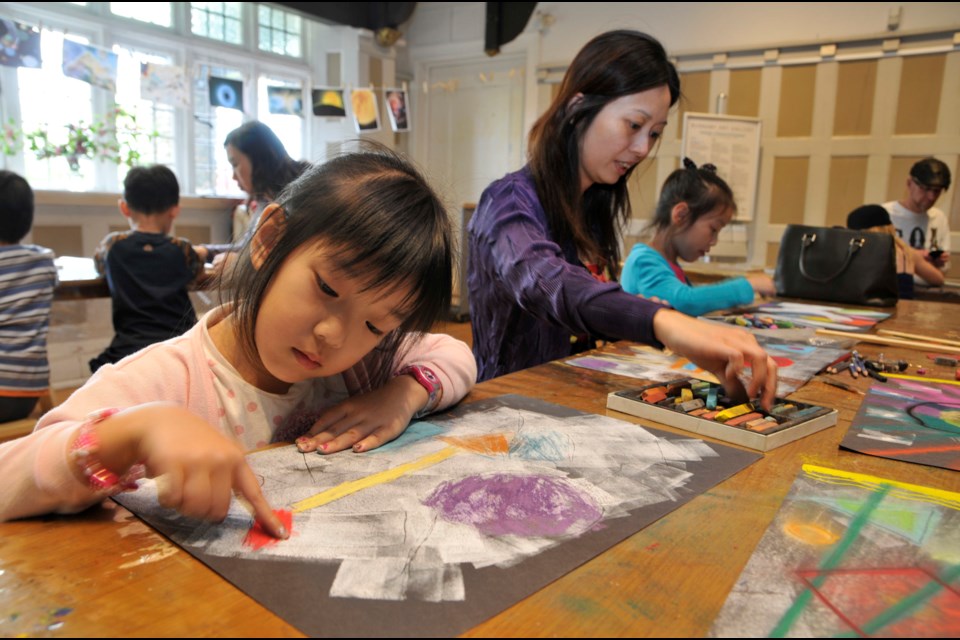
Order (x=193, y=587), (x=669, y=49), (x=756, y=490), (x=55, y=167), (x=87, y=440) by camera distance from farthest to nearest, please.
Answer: (x=669, y=49), (x=55, y=167), (x=756, y=490), (x=87, y=440), (x=193, y=587)

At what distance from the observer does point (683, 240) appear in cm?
216

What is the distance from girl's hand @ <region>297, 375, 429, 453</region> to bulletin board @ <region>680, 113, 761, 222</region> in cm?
429

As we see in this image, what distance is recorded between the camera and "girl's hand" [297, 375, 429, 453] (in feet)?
→ 2.38

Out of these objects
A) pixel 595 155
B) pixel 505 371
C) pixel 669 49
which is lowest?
pixel 505 371

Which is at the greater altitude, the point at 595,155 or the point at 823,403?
the point at 595,155

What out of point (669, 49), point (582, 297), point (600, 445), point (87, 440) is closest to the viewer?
point (87, 440)

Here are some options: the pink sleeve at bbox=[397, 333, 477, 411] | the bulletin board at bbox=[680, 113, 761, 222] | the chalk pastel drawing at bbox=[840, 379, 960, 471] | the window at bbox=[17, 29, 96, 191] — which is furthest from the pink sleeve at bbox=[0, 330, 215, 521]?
the bulletin board at bbox=[680, 113, 761, 222]

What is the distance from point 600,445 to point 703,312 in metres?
1.25

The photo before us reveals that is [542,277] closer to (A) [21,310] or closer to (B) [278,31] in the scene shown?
(A) [21,310]

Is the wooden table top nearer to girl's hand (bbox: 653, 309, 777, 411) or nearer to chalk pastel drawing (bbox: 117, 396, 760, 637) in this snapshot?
chalk pastel drawing (bbox: 117, 396, 760, 637)

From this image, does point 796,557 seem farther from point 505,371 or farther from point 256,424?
point 505,371

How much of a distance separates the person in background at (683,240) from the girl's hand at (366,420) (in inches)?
50.6

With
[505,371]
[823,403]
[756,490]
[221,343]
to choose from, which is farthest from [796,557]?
[505,371]

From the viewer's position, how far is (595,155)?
53.2 inches
